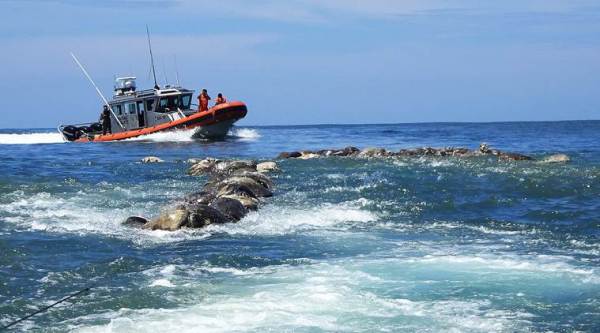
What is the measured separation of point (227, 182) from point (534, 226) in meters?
6.80

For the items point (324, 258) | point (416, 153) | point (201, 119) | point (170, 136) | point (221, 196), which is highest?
point (201, 119)

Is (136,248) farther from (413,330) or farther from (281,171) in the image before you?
(281,171)

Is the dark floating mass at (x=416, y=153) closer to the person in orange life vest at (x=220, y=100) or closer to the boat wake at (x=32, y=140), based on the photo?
the person in orange life vest at (x=220, y=100)

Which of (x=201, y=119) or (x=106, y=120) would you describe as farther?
(x=106, y=120)

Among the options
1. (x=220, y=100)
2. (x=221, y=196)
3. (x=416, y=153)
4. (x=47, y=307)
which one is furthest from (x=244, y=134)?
(x=47, y=307)

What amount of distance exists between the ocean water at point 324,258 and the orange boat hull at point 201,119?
57.5 feet

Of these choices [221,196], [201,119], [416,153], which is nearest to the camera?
[221,196]

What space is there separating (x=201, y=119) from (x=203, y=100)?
56.1 inches

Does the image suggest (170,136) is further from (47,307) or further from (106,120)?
(47,307)

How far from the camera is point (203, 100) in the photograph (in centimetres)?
3972

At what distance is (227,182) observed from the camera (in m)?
17.5

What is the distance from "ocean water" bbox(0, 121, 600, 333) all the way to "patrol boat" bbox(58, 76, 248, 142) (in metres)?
18.1

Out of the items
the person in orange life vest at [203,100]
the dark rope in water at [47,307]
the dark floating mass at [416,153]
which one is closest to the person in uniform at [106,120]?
the person in orange life vest at [203,100]

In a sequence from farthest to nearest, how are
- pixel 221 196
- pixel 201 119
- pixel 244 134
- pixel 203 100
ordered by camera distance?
1. pixel 244 134
2. pixel 203 100
3. pixel 201 119
4. pixel 221 196
